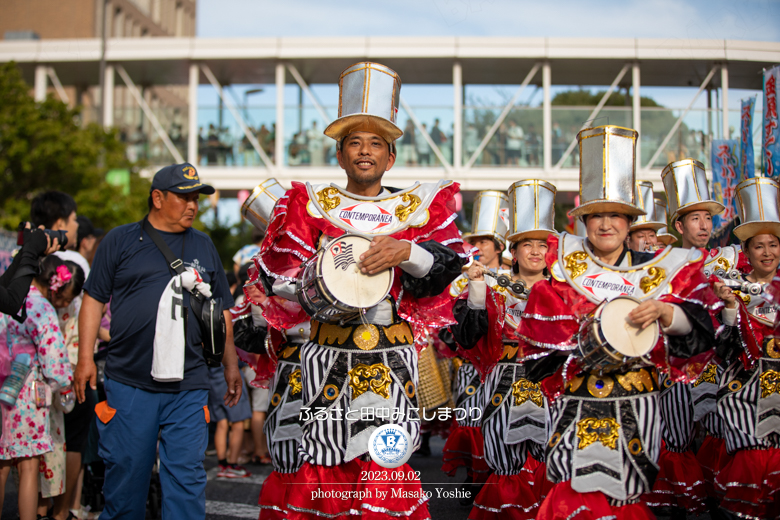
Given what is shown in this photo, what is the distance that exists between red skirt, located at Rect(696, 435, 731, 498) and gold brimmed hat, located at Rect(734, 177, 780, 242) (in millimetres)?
1538

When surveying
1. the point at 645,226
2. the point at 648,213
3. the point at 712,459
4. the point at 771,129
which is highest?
the point at 771,129

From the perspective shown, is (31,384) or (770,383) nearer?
(770,383)

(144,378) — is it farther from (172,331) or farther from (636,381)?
(636,381)

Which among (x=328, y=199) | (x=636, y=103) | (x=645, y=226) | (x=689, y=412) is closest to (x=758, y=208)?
(x=689, y=412)

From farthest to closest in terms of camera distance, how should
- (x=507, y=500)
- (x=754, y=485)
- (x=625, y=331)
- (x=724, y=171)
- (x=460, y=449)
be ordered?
(x=724, y=171), (x=460, y=449), (x=507, y=500), (x=754, y=485), (x=625, y=331)

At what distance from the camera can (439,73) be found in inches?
805

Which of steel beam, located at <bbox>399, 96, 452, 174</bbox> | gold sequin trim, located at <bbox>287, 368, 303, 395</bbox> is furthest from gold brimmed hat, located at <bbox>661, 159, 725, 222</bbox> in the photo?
steel beam, located at <bbox>399, 96, 452, 174</bbox>

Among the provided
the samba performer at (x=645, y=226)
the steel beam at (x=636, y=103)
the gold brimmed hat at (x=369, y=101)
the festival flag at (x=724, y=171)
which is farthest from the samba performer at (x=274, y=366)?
the steel beam at (x=636, y=103)

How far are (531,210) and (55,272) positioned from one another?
3.59m

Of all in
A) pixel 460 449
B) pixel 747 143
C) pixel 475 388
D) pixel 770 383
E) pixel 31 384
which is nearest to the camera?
pixel 770 383

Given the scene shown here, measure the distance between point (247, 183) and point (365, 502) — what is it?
1732 centimetres

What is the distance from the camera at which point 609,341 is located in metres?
3.60

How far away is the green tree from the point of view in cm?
1571

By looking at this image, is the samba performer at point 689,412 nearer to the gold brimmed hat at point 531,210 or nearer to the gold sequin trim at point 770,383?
the gold sequin trim at point 770,383
